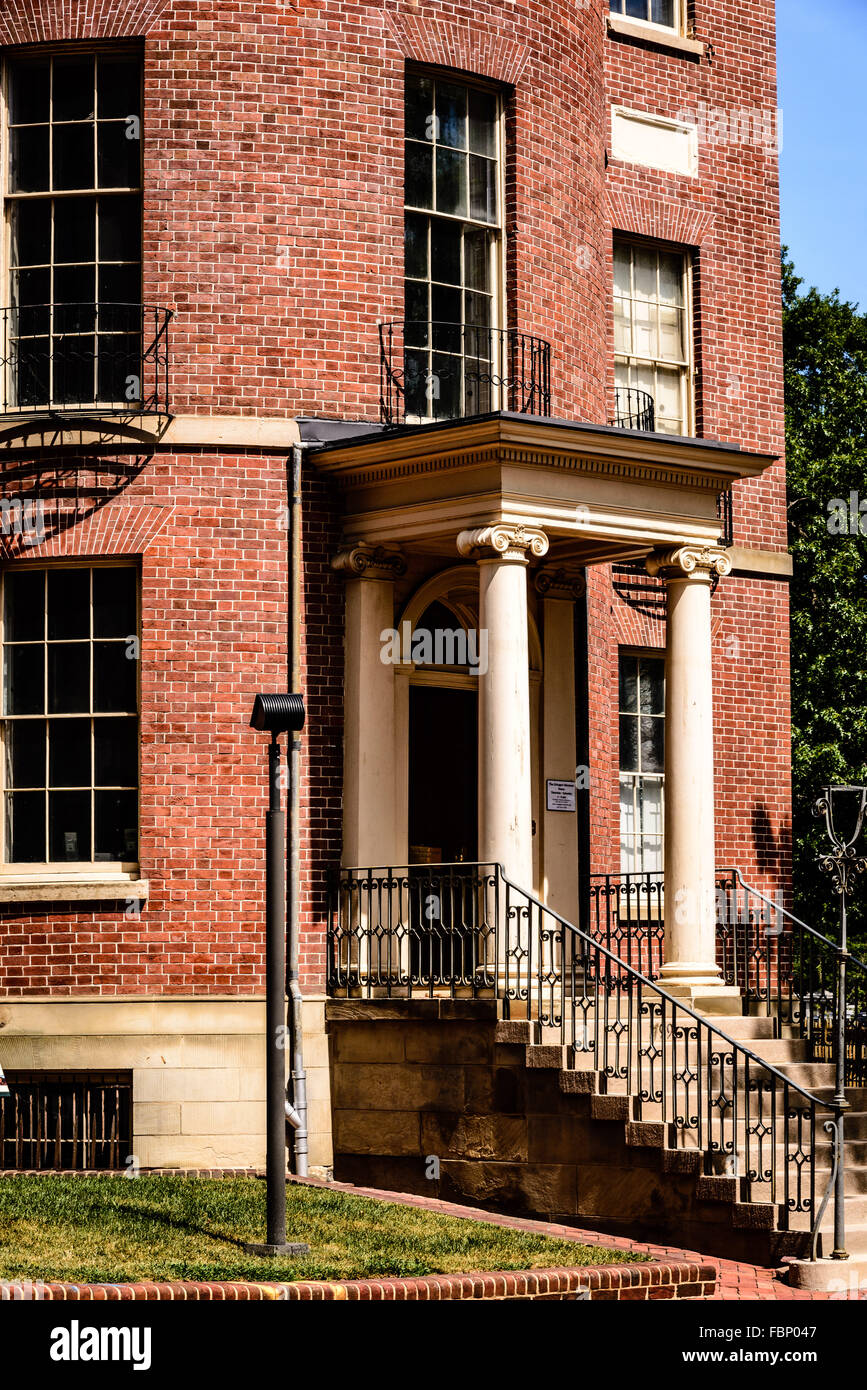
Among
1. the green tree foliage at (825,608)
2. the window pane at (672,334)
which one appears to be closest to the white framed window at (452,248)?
the window pane at (672,334)

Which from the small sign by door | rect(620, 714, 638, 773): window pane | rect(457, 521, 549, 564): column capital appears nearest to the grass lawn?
rect(457, 521, 549, 564): column capital

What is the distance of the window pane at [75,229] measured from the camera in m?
16.1

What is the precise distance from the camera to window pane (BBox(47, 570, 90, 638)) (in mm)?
15641

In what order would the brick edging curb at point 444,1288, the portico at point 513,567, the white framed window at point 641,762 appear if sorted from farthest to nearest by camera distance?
the white framed window at point 641,762
the portico at point 513,567
the brick edging curb at point 444,1288

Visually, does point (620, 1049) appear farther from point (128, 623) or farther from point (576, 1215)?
point (128, 623)

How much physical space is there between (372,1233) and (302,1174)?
306cm

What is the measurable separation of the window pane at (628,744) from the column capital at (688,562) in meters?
3.15

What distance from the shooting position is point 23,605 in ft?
51.6

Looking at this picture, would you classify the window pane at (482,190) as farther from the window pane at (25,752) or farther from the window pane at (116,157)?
the window pane at (25,752)

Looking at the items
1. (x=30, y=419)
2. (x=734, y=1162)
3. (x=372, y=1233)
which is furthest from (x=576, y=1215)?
(x=30, y=419)

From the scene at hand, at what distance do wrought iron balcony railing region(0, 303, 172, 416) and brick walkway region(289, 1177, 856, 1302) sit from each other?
6.16 meters

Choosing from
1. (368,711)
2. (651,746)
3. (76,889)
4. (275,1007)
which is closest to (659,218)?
(651,746)

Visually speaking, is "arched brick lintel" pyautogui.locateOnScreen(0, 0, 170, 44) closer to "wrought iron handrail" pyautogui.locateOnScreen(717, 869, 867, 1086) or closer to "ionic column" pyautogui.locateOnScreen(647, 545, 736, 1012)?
"ionic column" pyautogui.locateOnScreen(647, 545, 736, 1012)

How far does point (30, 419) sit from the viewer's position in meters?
15.6
